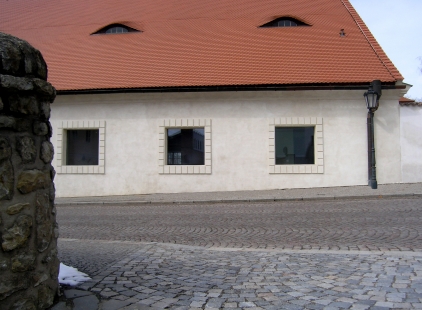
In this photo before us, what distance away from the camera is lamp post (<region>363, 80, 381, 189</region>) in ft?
49.4

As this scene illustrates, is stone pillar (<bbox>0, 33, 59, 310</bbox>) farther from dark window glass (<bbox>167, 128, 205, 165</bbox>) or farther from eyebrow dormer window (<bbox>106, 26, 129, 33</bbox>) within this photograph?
eyebrow dormer window (<bbox>106, 26, 129, 33</bbox>)

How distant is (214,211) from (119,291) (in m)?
7.36

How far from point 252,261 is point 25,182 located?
316cm

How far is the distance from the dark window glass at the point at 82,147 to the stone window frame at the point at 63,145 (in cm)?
31

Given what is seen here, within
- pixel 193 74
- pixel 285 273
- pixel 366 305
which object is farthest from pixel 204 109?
pixel 366 305

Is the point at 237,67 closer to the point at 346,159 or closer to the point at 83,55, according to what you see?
the point at 346,159

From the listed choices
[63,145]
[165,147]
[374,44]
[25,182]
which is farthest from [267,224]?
[374,44]

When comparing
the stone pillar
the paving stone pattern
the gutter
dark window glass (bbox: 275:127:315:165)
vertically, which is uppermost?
the gutter

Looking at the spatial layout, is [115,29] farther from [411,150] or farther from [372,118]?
[411,150]

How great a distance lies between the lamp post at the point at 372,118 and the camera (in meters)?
15.1

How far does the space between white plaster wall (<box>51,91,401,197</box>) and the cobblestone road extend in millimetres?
3947

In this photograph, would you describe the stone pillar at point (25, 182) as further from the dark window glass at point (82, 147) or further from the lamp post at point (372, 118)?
the dark window glass at point (82, 147)

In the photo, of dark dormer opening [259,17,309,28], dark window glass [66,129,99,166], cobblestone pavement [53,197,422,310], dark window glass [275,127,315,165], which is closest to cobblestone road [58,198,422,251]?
Answer: cobblestone pavement [53,197,422,310]

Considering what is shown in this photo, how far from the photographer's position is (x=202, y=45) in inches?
755
